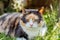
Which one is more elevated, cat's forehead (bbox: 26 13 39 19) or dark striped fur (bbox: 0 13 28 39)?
cat's forehead (bbox: 26 13 39 19)

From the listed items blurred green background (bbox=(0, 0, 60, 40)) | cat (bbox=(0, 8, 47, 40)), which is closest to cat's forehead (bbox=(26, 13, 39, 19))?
cat (bbox=(0, 8, 47, 40))

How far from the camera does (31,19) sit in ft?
10.6

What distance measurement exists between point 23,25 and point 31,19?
0.40 feet

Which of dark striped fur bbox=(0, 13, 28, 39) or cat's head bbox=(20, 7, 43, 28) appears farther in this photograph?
dark striped fur bbox=(0, 13, 28, 39)

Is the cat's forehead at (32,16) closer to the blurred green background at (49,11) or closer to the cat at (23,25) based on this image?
the cat at (23,25)

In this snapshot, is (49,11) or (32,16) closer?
(32,16)

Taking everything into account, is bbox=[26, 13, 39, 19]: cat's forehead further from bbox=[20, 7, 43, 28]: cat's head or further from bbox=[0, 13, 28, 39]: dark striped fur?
bbox=[0, 13, 28, 39]: dark striped fur

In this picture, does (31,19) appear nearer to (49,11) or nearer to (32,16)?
(32,16)

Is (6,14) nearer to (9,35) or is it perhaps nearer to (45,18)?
(9,35)

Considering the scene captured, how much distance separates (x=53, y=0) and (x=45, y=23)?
0.28 m

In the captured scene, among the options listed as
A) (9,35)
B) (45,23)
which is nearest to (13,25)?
(9,35)

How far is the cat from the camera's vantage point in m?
3.24

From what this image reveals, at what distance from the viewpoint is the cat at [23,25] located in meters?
3.24

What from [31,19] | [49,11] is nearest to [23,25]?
[31,19]
